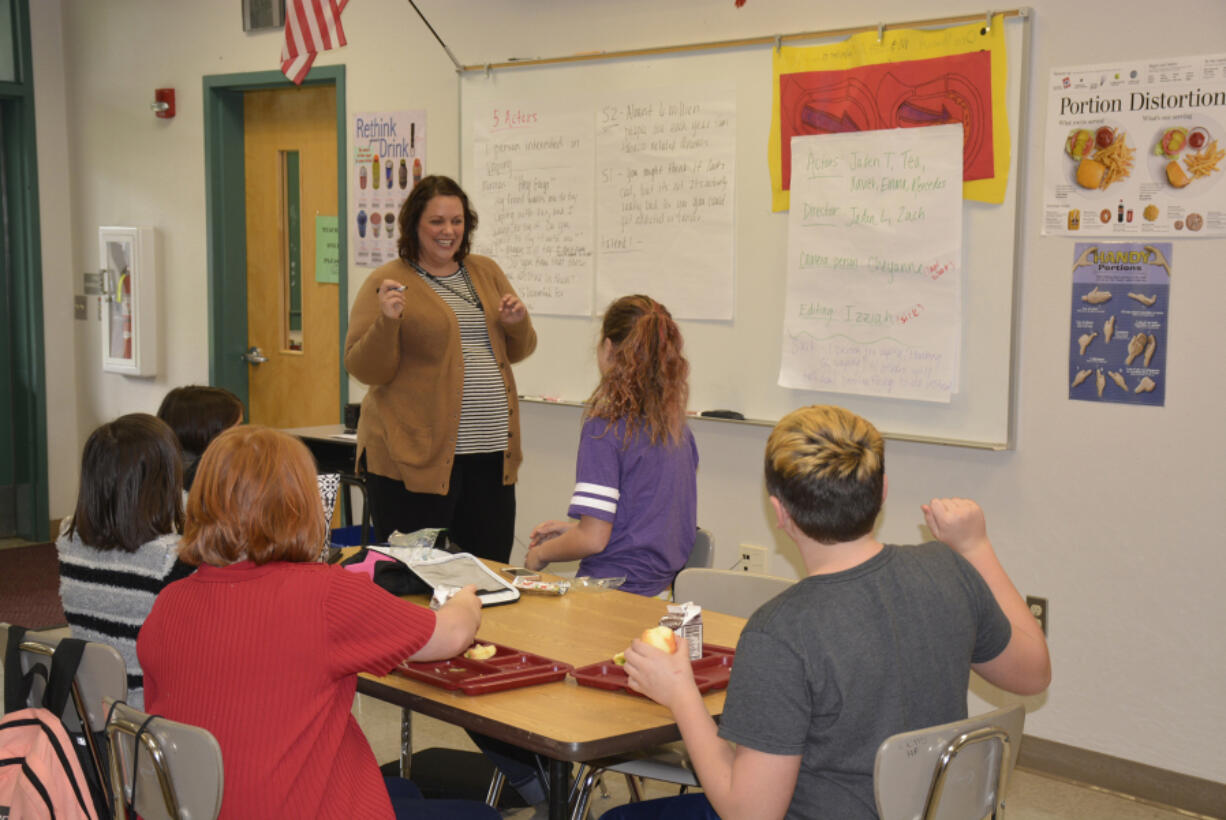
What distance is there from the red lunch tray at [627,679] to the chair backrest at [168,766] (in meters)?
0.60

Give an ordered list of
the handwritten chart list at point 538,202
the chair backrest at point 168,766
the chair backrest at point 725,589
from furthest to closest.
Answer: the handwritten chart list at point 538,202
the chair backrest at point 725,589
the chair backrest at point 168,766

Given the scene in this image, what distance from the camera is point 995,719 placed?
175cm

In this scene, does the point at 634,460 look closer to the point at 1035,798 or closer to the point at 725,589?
the point at 725,589

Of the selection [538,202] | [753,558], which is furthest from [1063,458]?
[538,202]

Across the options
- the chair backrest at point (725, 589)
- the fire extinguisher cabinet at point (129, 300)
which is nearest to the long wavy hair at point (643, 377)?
the chair backrest at point (725, 589)

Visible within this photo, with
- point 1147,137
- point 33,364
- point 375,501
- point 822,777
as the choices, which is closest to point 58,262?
point 33,364

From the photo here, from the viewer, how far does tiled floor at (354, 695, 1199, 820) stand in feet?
10.7

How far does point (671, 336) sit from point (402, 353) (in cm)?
112

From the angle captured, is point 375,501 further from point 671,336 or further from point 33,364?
point 33,364

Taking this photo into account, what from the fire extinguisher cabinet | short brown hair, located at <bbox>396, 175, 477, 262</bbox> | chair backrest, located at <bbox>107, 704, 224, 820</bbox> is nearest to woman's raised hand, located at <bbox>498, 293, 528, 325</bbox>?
Result: short brown hair, located at <bbox>396, 175, 477, 262</bbox>

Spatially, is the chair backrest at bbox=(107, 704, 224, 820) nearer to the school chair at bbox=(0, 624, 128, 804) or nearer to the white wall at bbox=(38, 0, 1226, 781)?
the school chair at bbox=(0, 624, 128, 804)

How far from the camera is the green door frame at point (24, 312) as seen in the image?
623 cm

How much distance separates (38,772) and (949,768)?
124 centimetres

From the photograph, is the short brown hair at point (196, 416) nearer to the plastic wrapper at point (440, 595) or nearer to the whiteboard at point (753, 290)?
the plastic wrapper at point (440, 595)
